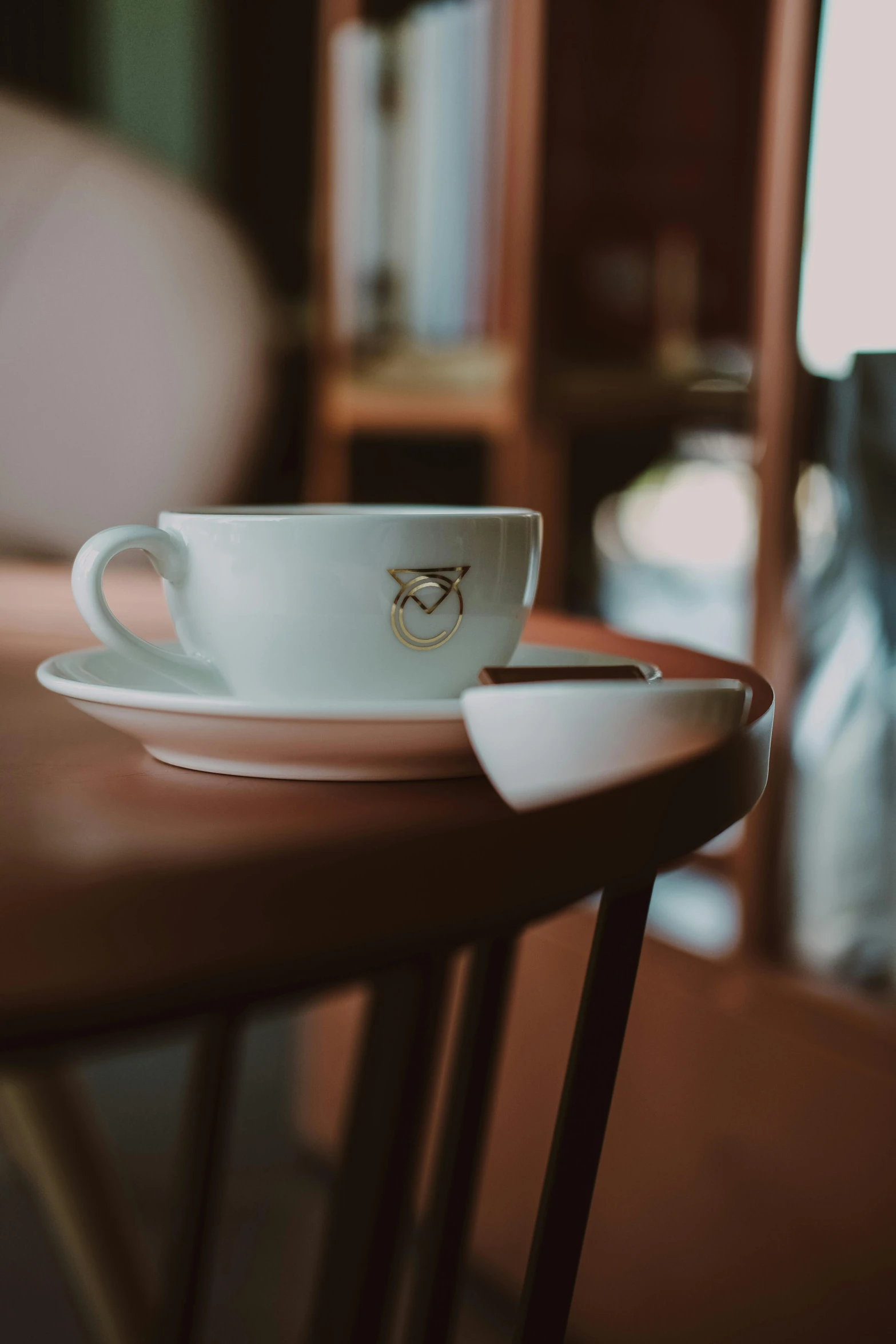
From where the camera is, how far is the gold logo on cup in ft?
1.17

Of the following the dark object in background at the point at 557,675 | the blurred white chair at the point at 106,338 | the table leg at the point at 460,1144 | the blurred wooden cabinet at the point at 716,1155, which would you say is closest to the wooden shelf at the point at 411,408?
the blurred white chair at the point at 106,338

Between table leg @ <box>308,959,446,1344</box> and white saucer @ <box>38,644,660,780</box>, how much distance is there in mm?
348

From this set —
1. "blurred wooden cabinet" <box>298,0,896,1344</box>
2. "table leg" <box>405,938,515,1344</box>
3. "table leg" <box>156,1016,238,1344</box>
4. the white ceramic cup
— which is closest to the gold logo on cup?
the white ceramic cup

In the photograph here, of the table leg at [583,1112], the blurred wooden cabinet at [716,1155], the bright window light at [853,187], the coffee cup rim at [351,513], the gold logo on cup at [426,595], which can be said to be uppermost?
the bright window light at [853,187]

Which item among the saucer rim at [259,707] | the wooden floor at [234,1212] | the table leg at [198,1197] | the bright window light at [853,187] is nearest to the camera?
the saucer rim at [259,707]

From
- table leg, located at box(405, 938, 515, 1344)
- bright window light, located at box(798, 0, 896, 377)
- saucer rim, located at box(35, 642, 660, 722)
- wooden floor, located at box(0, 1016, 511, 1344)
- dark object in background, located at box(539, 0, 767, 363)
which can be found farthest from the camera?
dark object in background, located at box(539, 0, 767, 363)

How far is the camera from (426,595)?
14.2 inches

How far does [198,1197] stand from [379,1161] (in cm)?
20

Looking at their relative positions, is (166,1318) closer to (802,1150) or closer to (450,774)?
(802,1150)

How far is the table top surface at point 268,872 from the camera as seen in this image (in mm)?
188

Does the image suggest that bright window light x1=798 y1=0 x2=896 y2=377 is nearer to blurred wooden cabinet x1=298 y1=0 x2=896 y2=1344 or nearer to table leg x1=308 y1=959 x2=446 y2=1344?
blurred wooden cabinet x1=298 y1=0 x2=896 y2=1344

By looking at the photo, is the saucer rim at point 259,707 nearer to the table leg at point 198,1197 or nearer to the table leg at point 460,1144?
the table leg at point 460,1144

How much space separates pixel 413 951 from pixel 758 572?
93 cm

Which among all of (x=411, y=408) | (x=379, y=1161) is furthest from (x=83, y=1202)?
(x=411, y=408)
